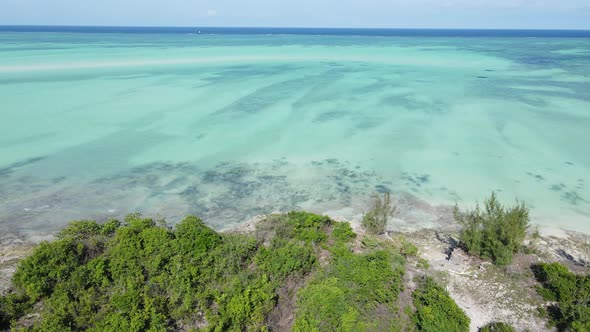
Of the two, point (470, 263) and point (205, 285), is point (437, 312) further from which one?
point (205, 285)

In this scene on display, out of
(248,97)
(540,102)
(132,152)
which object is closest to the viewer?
(132,152)

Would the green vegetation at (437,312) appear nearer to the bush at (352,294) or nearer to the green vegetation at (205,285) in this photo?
the green vegetation at (205,285)

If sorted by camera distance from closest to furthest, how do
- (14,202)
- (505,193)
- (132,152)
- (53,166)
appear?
(14,202)
(505,193)
(53,166)
(132,152)

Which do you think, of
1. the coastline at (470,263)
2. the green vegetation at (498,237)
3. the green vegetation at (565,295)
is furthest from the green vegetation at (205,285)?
the green vegetation at (498,237)

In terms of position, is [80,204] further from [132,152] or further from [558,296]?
[558,296]

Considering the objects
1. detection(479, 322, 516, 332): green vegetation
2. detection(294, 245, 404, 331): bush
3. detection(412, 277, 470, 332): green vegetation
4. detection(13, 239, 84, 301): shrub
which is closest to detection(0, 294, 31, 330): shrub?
detection(13, 239, 84, 301): shrub

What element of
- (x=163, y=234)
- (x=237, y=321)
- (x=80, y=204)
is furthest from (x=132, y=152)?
(x=237, y=321)
